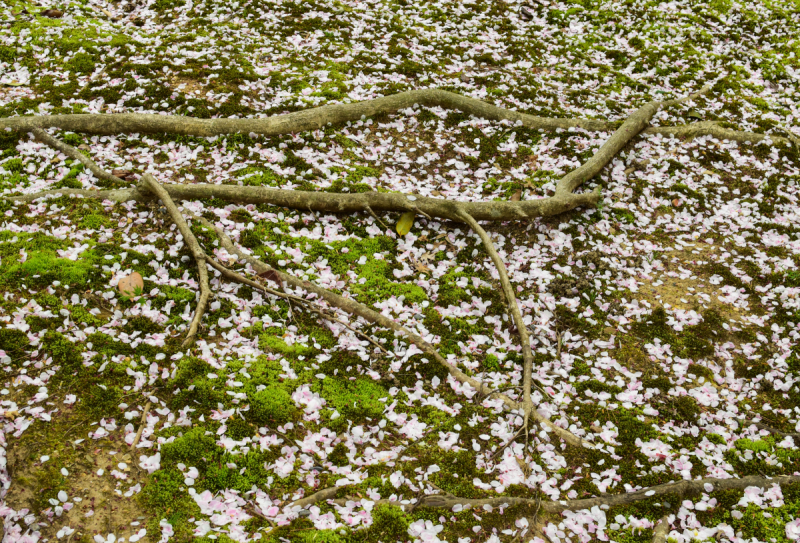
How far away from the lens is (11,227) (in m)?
6.17

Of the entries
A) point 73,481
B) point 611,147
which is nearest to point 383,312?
point 73,481

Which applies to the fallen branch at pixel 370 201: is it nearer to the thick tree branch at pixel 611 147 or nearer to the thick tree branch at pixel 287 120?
the thick tree branch at pixel 611 147

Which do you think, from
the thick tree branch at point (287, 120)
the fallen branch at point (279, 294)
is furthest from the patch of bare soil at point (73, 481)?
the thick tree branch at point (287, 120)

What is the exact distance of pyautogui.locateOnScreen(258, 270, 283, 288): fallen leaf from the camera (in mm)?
6098

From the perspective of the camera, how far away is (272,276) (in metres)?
6.11

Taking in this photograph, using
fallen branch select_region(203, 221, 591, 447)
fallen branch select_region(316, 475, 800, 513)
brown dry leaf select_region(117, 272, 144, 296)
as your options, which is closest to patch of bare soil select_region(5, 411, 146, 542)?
brown dry leaf select_region(117, 272, 144, 296)

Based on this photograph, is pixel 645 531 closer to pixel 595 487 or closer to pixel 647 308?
pixel 595 487

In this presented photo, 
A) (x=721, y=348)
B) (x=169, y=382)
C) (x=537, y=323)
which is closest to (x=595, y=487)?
(x=537, y=323)

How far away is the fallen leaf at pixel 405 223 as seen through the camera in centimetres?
713

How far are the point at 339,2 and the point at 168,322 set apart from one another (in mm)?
10513

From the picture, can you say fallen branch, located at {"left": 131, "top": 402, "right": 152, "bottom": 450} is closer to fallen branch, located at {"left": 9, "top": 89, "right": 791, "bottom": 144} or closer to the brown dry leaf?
the brown dry leaf

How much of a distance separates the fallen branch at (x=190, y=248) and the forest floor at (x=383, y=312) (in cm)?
16

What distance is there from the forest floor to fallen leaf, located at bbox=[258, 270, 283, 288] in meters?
0.28

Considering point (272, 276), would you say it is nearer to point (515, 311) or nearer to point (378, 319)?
point (378, 319)
